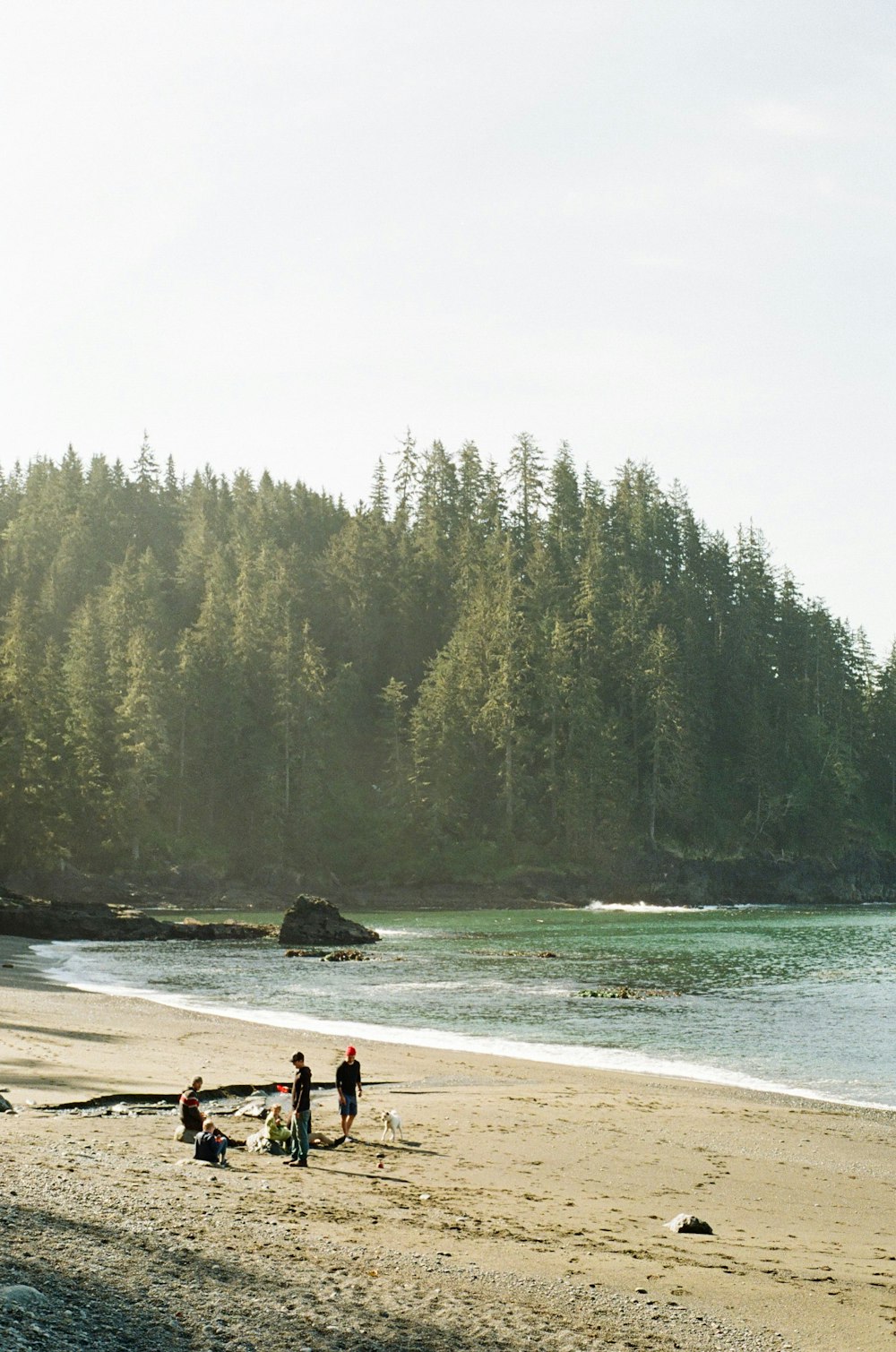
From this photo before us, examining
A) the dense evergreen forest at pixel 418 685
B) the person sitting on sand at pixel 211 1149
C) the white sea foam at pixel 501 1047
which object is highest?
the dense evergreen forest at pixel 418 685

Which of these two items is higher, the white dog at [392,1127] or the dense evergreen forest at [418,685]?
the dense evergreen forest at [418,685]

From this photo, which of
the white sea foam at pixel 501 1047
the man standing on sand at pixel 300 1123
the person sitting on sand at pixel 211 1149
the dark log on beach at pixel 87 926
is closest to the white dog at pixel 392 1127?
the man standing on sand at pixel 300 1123

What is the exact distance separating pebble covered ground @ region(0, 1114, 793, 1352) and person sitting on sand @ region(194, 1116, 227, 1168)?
1.85m

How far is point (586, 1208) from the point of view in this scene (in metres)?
14.0

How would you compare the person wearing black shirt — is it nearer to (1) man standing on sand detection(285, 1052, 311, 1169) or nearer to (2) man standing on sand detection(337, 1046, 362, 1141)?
(1) man standing on sand detection(285, 1052, 311, 1169)

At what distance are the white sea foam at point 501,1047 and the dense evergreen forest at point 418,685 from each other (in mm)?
54647

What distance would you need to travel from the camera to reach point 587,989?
1640 inches

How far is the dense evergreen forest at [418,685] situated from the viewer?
104m

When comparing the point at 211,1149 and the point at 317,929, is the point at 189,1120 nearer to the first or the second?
the point at 211,1149

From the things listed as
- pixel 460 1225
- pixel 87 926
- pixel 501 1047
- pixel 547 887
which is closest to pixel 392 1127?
pixel 460 1225

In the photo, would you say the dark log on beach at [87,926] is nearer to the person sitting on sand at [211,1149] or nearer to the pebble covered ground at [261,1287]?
the person sitting on sand at [211,1149]

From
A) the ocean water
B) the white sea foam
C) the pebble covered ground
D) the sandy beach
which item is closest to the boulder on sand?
the ocean water

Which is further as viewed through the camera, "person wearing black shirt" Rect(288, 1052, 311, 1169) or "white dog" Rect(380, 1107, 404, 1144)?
"white dog" Rect(380, 1107, 404, 1144)

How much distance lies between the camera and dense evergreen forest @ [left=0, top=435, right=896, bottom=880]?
104 m
